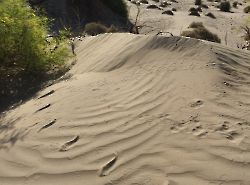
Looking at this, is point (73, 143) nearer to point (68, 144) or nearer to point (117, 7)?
point (68, 144)

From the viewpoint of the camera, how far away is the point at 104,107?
5.50m

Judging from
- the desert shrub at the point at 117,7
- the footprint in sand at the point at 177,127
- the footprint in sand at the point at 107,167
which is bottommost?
the desert shrub at the point at 117,7

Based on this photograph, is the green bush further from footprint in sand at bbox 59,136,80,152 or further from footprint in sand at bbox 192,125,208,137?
footprint in sand at bbox 192,125,208,137

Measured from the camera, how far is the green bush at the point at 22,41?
7168mm

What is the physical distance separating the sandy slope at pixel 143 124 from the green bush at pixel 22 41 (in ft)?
2.57

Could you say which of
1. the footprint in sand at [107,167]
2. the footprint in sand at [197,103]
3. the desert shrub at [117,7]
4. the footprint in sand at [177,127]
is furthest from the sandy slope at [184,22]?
the footprint in sand at [107,167]

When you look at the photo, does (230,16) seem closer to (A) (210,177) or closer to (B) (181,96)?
(B) (181,96)

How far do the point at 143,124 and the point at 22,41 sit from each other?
3.35 meters

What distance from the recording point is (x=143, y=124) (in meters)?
4.88

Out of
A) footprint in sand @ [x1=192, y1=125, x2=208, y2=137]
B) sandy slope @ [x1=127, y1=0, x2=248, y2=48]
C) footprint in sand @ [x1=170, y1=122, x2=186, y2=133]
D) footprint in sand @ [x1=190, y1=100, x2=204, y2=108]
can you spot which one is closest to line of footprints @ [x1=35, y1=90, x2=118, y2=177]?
footprint in sand @ [x1=170, y1=122, x2=186, y2=133]

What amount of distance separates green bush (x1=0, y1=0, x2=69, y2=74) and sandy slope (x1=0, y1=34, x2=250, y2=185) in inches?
30.9

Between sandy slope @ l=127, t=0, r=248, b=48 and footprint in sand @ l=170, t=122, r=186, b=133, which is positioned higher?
footprint in sand @ l=170, t=122, r=186, b=133

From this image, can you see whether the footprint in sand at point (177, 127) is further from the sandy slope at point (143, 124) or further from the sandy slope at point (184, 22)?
the sandy slope at point (184, 22)

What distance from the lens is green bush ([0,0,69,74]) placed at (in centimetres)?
717
